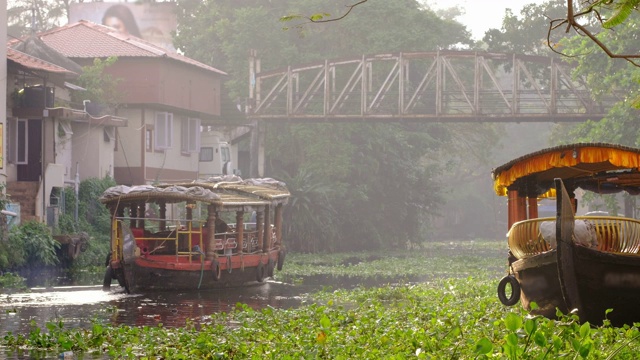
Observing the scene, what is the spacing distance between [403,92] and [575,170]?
28981mm

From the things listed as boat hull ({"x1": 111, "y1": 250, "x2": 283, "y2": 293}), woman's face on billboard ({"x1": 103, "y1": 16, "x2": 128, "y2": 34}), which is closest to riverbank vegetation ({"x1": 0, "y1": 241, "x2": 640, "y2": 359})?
boat hull ({"x1": 111, "y1": 250, "x2": 283, "y2": 293})

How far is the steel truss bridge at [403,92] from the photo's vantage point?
47.8m

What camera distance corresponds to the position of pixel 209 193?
96.3 ft

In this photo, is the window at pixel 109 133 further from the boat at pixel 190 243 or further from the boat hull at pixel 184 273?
the boat hull at pixel 184 273

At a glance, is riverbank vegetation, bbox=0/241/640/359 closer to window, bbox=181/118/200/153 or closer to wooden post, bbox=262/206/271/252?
wooden post, bbox=262/206/271/252

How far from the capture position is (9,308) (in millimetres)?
23594

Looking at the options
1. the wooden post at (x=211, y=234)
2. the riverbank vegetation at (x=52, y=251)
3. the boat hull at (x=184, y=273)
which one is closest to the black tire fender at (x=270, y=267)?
the boat hull at (x=184, y=273)

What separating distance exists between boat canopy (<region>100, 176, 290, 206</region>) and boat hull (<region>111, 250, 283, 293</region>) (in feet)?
4.92

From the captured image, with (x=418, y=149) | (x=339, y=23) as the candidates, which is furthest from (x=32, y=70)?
(x=418, y=149)

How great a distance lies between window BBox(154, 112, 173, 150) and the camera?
1945 inches

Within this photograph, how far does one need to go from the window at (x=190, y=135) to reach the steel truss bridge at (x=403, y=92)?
323 centimetres

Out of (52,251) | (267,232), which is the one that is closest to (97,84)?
(52,251)

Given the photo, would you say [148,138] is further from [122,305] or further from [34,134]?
[122,305]

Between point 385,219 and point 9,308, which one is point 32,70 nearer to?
point 9,308
